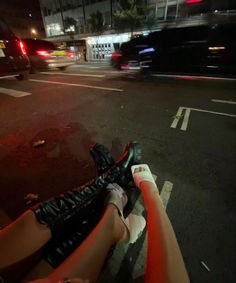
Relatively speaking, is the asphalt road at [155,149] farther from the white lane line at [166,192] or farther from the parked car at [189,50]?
the parked car at [189,50]

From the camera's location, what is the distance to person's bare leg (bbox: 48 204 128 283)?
788 mm

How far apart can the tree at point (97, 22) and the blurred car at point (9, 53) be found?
1790 cm

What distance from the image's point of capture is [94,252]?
0.89m

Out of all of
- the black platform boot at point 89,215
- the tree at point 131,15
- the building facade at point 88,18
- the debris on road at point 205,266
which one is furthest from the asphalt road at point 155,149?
the building facade at point 88,18

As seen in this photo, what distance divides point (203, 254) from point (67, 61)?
10340 millimetres

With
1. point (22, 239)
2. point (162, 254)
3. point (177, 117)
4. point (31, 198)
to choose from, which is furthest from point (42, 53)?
point (162, 254)

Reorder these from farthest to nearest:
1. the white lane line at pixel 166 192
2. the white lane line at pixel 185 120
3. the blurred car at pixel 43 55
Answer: the blurred car at pixel 43 55 < the white lane line at pixel 185 120 < the white lane line at pixel 166 192

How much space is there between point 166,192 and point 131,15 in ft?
63.6

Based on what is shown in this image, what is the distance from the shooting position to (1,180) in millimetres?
1973

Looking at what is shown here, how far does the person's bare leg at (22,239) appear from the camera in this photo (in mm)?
854

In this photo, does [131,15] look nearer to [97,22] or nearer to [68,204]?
[97,22]

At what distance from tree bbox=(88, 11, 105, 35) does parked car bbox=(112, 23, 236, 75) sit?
15.8 metres

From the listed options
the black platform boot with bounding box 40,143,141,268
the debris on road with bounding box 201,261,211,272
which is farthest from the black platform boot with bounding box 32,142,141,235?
the debris on road with bounding box 201,261,211,272

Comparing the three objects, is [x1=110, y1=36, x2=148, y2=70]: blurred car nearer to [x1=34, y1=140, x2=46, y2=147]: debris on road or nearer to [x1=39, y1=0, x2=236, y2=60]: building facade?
[x1=34, y1=140, x2=46, y2=147]: debris on road
